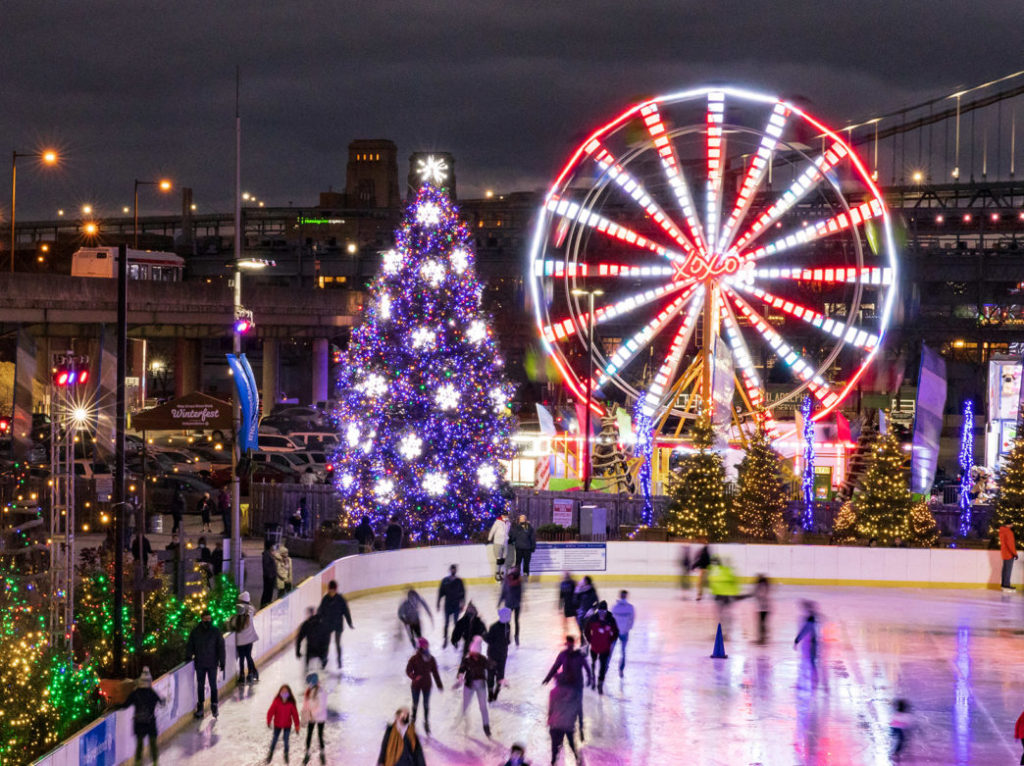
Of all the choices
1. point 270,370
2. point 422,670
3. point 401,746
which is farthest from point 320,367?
point 401,746

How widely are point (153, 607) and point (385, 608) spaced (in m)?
6.00

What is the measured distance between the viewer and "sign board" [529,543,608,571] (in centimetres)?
3250

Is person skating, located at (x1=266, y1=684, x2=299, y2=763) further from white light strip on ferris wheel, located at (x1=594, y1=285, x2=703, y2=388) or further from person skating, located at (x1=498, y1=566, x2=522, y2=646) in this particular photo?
white light strip on ferris wheel, located at (x1=594, y1=285, x2=703, y2=388)

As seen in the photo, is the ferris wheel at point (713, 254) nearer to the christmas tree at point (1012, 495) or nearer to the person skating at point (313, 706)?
the christmas tree at point (1012, 495)

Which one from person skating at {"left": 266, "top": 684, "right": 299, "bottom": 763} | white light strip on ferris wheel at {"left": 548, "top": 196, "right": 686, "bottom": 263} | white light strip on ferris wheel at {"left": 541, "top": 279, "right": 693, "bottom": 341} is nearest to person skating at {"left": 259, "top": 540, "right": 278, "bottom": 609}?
person skating at {"left": 266, "top": 684, "right": 299, "bottom": 763}

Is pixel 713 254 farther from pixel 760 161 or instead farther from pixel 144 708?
pixel 144 708

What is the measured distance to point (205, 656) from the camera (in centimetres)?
1839

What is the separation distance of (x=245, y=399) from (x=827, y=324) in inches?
916

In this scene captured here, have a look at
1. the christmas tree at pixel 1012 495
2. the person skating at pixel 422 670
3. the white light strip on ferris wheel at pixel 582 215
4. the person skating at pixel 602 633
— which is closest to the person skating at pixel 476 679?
the person skating at pixel 422 670

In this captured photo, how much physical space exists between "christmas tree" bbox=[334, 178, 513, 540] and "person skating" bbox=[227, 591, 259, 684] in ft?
45.8

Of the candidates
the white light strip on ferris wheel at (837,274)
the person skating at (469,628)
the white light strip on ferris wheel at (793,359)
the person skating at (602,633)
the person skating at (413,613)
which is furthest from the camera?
the white light strip on ferris wheel at (837,274)

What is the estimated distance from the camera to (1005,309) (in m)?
93.7

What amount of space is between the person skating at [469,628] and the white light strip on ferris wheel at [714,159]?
2583 centimetres

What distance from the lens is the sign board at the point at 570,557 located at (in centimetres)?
3250
